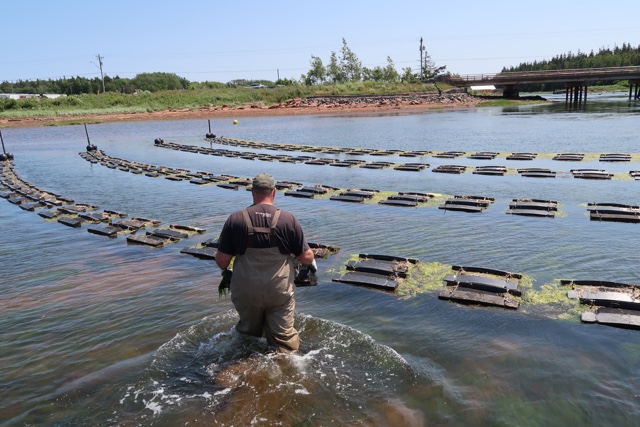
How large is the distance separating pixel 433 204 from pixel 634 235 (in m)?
5.25

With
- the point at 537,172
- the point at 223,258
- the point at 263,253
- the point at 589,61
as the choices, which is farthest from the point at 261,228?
the point at 589,61

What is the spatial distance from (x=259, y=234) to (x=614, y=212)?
10.8 meters

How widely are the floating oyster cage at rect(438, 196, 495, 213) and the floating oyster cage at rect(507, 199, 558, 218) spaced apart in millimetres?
709

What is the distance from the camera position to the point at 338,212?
44.3 ft

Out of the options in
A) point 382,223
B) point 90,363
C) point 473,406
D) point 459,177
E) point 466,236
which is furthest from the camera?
point 459,177

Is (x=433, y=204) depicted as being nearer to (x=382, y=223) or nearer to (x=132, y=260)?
(x=382, y=223)

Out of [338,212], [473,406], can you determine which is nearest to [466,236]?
[338,212]

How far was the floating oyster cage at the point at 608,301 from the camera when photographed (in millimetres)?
6285

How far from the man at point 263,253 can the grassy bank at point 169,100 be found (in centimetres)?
7170

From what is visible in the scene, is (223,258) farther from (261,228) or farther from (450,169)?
(450,169)

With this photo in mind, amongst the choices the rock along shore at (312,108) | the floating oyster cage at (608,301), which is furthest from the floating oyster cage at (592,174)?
the rock along shore at (312,108)

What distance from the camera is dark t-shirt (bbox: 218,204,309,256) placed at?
15.5 ft

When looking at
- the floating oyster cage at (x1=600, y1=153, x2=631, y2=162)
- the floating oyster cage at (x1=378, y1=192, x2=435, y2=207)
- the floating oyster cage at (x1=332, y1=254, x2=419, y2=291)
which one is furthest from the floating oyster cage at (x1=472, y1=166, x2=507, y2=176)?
the floating oyster cage at (x1=332, y1=254, x2=419, y2=291)

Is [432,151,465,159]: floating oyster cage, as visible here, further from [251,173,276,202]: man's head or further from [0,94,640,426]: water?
[251,173,276,202]: man's head
